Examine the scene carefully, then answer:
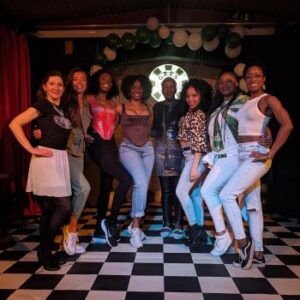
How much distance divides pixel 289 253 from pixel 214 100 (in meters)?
1.49

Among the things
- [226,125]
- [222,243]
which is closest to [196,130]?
[226,125]

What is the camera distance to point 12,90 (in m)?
4.32

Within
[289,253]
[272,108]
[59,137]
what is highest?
[272,108]

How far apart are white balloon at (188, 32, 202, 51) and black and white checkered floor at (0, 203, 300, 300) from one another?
2.79 m

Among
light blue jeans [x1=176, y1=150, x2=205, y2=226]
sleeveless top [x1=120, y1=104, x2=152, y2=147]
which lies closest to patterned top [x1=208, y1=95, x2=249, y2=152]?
light blue jeans [x1=176, y1=150, x2=205, y2=226]

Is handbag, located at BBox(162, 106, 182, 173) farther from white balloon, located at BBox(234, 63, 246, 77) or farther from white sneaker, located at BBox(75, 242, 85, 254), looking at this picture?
white balloon, located at BBox(234, 63, 246, 77)

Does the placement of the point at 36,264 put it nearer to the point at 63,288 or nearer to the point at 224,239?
the point at 63,288

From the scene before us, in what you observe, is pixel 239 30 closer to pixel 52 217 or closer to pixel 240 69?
pixel 240 69

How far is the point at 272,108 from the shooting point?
253cm

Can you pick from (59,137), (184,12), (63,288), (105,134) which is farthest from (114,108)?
(184,12)

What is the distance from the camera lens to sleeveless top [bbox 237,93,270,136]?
261cm

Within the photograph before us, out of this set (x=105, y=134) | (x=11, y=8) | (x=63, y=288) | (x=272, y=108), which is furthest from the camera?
(x=11, y=8)

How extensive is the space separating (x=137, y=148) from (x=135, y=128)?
19 cm

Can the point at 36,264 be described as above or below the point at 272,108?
below
